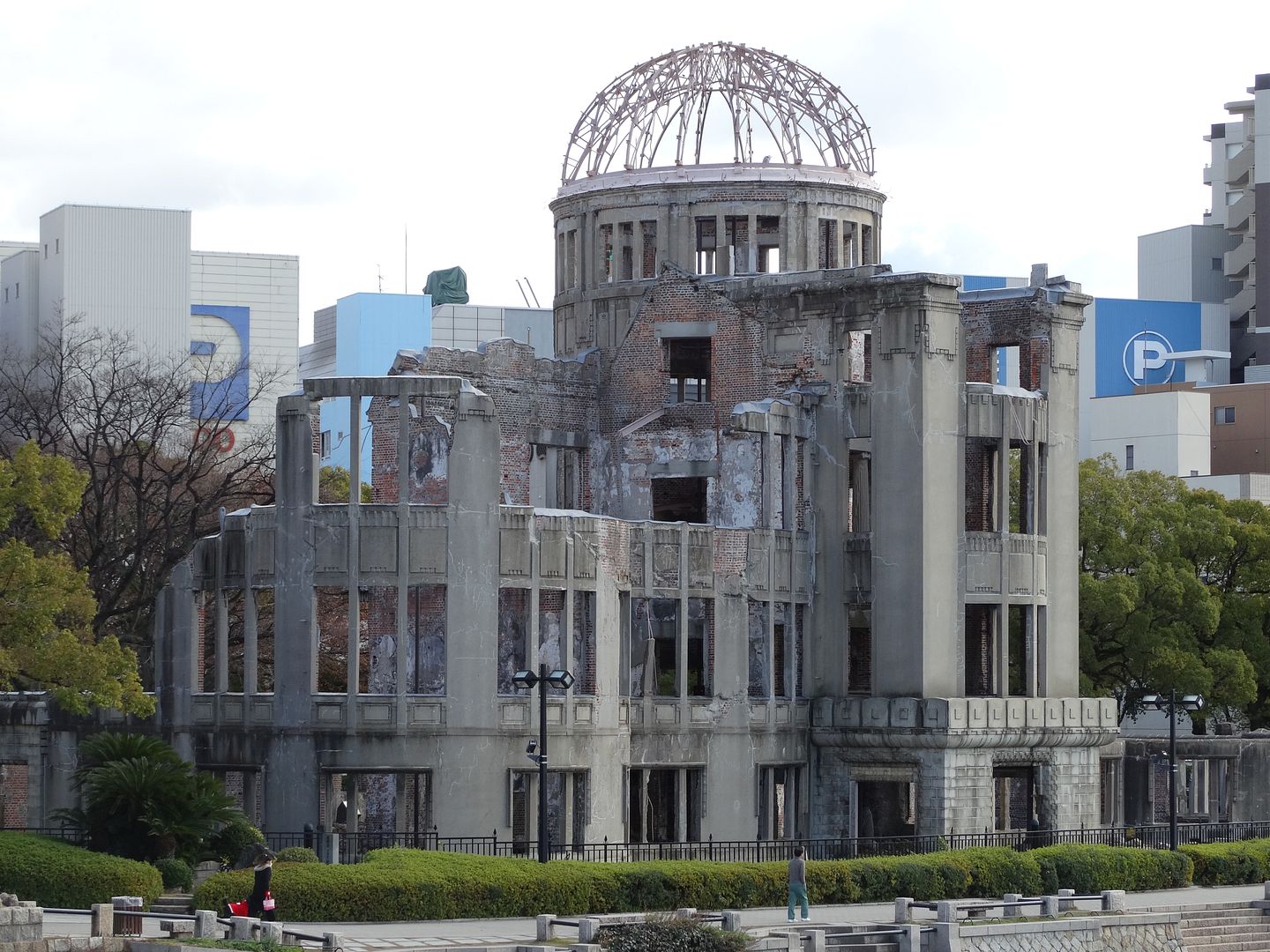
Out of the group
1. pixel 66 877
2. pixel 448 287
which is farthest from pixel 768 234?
pixel 448 287

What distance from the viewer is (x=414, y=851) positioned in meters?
44.2

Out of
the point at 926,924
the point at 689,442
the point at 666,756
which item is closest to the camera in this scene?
the point at 926,924

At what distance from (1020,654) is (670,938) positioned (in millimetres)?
30851

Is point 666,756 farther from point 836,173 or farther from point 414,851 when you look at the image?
point 836,173

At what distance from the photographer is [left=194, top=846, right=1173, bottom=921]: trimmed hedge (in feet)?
135

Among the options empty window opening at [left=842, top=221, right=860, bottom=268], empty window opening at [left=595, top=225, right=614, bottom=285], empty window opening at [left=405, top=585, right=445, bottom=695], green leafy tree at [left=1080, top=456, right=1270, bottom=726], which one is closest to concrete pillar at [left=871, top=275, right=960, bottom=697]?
empty window opening at [left=842, top=221, right=860, bottom=268]

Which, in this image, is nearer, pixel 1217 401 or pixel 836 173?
pixel 836 173

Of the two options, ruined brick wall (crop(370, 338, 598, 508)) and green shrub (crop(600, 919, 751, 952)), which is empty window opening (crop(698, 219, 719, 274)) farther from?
green shrub (crop(600, 919, 751, 952))

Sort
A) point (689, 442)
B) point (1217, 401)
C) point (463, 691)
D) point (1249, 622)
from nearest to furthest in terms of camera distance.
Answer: point (463, 691), point (689, 442), point (1249, 622), point (1217, 401)

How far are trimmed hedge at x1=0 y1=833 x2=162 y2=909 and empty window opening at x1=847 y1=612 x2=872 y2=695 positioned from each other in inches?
957

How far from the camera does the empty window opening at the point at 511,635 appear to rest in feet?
175

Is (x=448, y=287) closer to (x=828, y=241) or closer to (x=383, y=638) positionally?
(x=828, y=241)

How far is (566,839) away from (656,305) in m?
16.3

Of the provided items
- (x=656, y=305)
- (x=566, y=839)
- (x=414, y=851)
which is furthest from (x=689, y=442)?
(x=414, y=851)
